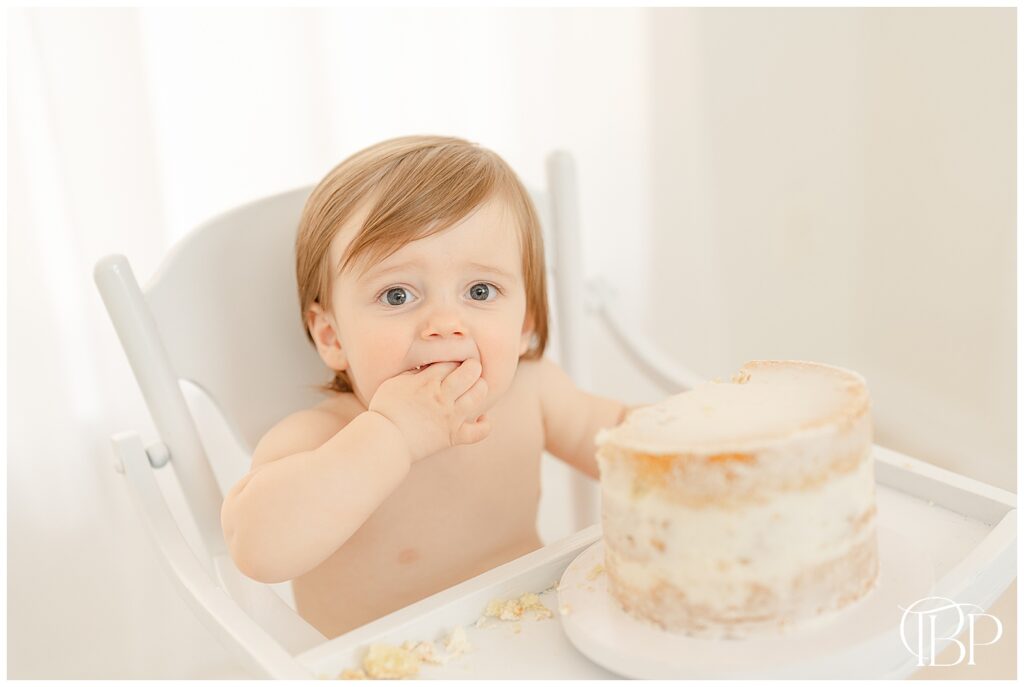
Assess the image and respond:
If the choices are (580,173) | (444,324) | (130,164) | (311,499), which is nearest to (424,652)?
(311,499)

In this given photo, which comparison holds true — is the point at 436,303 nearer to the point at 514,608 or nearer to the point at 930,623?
the point at 514,608

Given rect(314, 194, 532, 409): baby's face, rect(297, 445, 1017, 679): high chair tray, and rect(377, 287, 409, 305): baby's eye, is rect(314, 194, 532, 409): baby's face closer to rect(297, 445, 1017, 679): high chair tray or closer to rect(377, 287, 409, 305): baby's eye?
rect(377, 287, 409, 305): baby's eye

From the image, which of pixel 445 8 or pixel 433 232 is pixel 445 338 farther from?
pixel 445 8

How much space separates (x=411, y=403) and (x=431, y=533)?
186 mm

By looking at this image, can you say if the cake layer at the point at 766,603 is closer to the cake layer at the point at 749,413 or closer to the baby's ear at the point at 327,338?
the cake layer at the point at 749,413

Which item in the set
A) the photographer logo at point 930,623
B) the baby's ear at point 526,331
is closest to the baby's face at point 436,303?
the baby's ear at point 526,331

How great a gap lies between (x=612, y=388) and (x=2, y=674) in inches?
37.6

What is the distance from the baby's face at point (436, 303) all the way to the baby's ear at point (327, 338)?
3 centimetres

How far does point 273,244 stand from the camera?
951 mm

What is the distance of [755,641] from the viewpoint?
56 centimetres

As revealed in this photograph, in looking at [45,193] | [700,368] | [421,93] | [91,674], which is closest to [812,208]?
[700,368]

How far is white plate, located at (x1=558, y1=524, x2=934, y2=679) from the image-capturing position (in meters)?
0.54

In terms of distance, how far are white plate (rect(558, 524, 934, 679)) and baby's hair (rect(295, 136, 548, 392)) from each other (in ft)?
1.03

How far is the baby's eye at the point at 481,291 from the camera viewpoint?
0.83 m
